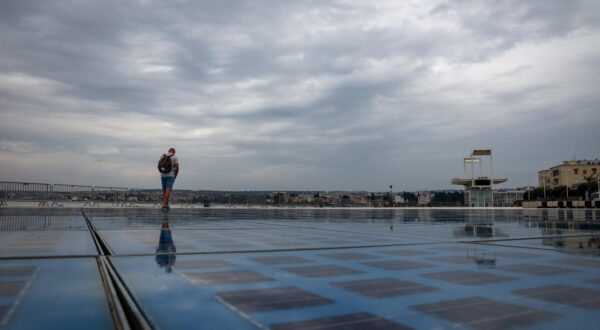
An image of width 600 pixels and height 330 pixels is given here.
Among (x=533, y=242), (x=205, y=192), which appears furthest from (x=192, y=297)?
(x=205, y=192)

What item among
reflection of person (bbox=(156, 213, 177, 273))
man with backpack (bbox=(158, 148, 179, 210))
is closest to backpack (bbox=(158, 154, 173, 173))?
man with backpack (bbox=(158, 148, 179, 210))

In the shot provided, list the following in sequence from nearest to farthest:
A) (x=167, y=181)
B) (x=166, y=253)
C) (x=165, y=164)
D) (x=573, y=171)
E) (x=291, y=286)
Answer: (x=291, y=286)
(x=166, y=253)
(x=165, y=164)
(x=167, y=181)
(x=573, y=171)

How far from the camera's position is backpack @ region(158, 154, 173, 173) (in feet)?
60.5

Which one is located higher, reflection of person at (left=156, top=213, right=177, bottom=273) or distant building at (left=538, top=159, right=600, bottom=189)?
distant building at (left=538, top=159, right=600, bottom=189)

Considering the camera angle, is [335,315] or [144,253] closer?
[335,315]

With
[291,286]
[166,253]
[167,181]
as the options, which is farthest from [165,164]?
[291,286]

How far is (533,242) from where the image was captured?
7762 mm

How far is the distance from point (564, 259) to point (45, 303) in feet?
19.1

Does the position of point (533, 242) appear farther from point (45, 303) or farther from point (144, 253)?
point (45, 303)

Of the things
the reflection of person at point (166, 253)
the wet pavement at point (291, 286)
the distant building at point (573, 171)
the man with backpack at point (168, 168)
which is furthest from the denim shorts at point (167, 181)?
the distant building at point (573, 171)

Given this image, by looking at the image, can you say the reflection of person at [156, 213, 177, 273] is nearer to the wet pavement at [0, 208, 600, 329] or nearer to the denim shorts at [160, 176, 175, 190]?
the wet pavement at [0, 208, 600, 329]

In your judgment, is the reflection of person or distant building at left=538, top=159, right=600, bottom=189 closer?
the reflection of person

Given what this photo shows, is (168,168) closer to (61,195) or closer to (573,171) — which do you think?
(61,195)

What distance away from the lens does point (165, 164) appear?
60.6 ft
